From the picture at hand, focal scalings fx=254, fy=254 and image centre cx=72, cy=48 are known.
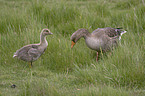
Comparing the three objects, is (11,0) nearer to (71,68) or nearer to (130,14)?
(130,14)

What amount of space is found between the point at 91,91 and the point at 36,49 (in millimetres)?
2842

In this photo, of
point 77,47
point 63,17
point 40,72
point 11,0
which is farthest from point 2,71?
point 11,0

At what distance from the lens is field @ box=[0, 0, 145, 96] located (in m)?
5.04

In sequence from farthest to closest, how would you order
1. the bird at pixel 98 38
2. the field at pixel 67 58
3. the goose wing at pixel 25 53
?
the bird at pixel 98 38, the goose wing at pixel 25 53, the field at pixel 67 58

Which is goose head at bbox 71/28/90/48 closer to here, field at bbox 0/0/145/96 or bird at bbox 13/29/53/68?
field at bbox 0/0/145/96

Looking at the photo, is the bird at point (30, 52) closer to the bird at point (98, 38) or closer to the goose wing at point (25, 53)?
the goose wing at point (25, 53)

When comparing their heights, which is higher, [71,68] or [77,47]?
[77,47]

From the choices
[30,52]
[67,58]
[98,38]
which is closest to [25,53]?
[30,52]

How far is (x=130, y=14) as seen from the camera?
8.88m

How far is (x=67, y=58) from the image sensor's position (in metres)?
6.86

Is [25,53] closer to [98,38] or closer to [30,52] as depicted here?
[30,52]

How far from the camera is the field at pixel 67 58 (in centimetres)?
504

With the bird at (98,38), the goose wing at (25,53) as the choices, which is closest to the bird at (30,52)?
the goose wing at (25,53)

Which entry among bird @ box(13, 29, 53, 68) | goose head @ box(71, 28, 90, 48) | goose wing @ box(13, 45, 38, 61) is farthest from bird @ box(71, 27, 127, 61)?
goose wing @ box(13, 45, 38, 61)
